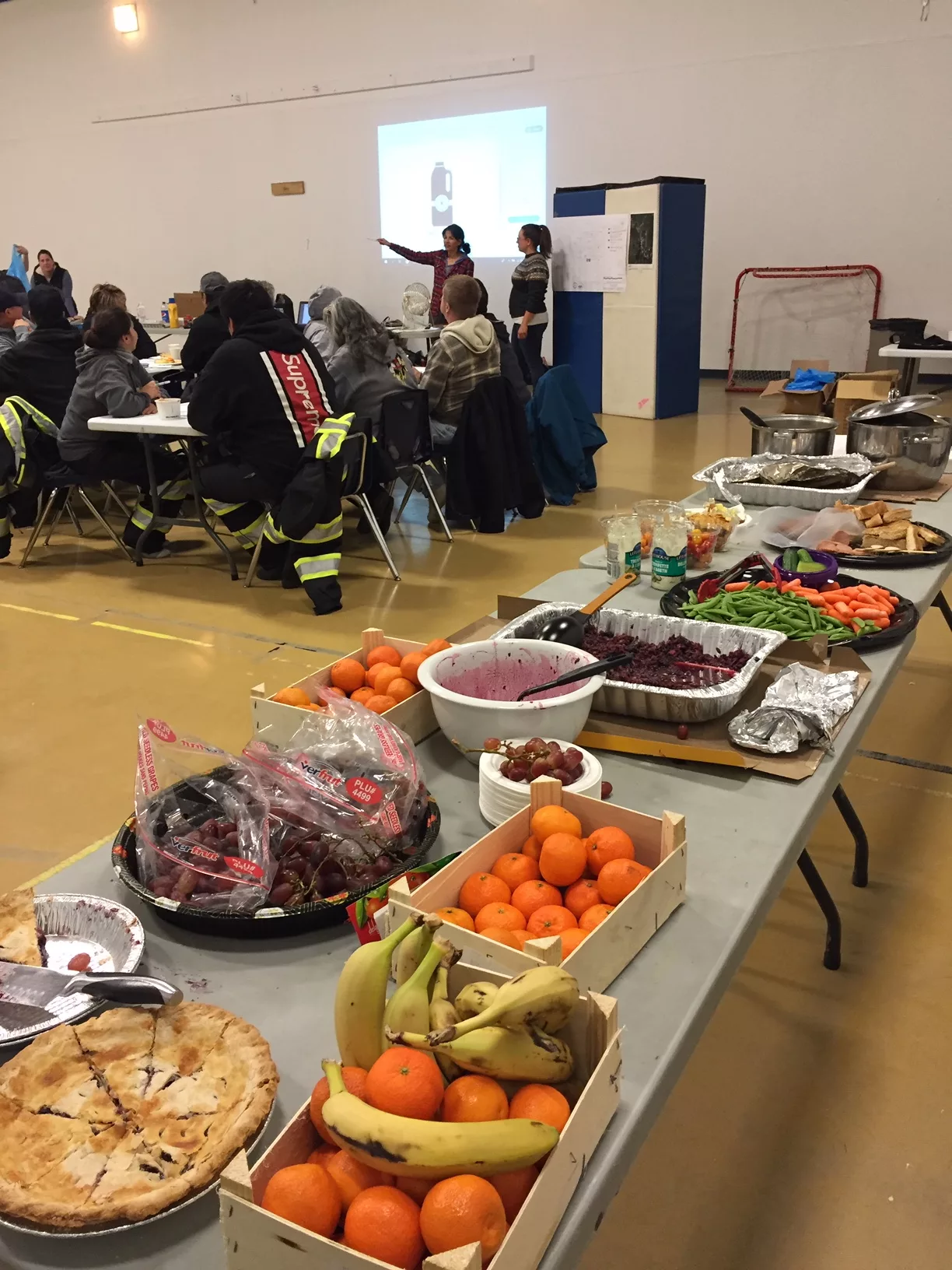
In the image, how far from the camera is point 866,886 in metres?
2.46

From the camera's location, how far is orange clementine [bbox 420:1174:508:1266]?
28.5 inches

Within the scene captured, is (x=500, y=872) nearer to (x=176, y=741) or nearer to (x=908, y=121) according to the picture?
(x=176, y=741)

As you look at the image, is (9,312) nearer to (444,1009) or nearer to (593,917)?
(593,917)

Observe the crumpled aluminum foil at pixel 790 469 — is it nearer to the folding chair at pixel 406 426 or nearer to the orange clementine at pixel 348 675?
the orange clementine at pixel 348 675

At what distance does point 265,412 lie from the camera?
4461mm

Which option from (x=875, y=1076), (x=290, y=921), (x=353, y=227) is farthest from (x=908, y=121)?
(x=290, y=921)

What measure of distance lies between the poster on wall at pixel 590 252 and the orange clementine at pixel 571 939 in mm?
8112

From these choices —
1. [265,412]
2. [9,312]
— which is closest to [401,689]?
[265,412]

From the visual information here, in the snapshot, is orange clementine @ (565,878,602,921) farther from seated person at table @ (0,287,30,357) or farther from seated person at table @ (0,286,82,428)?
seated person at table @ (0,287,30,357)

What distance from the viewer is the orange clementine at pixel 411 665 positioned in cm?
169

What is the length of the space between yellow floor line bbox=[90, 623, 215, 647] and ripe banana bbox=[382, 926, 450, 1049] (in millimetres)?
3311

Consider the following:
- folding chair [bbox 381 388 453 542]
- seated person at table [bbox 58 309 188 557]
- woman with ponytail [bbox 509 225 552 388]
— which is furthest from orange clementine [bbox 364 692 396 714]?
woman with ponytail [bbox 509 225 552 388]

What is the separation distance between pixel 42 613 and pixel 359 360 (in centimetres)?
193

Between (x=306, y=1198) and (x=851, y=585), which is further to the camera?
(x=851, y=585)
